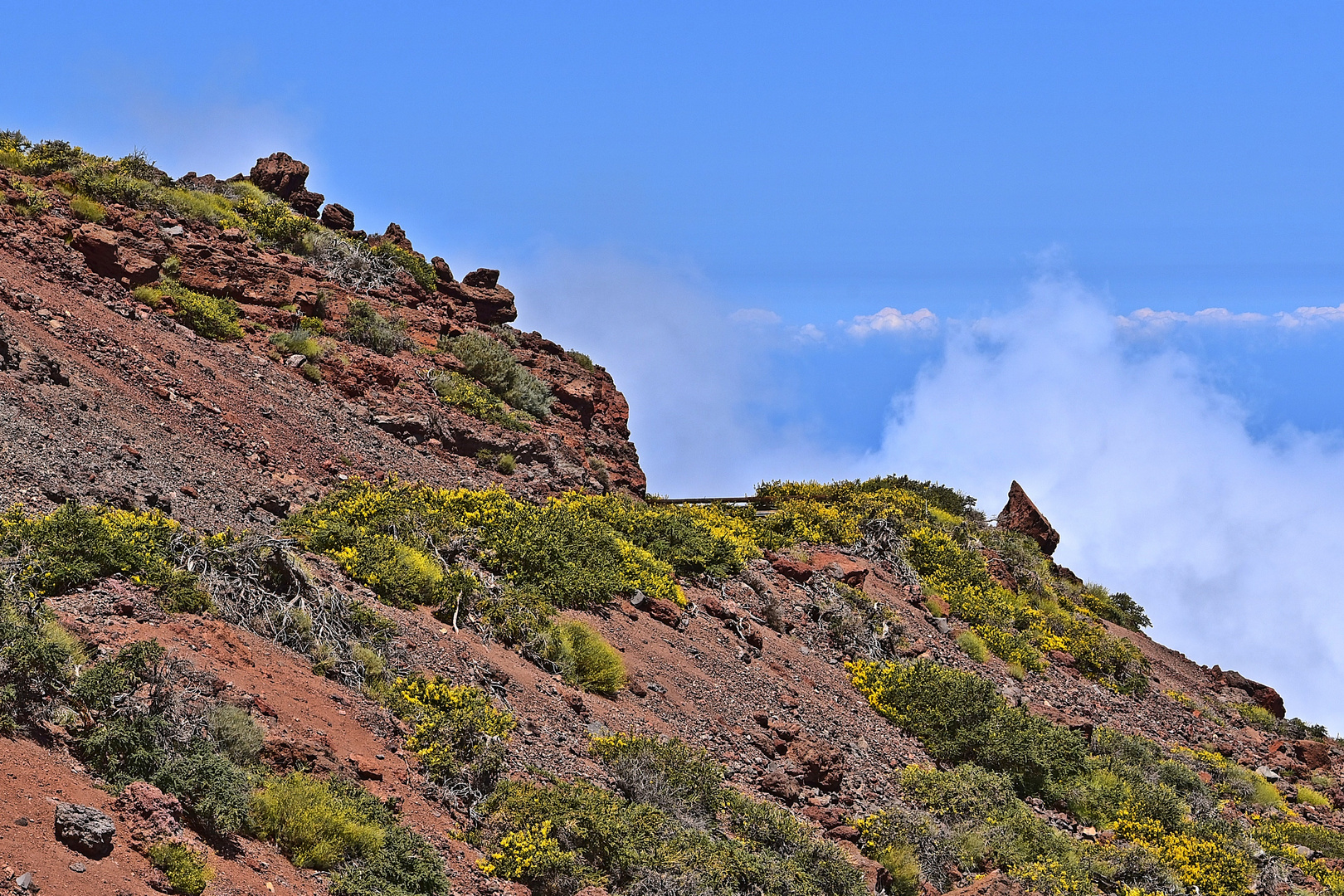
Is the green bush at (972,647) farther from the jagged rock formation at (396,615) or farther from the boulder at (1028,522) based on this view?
the boulder at (1028,522)

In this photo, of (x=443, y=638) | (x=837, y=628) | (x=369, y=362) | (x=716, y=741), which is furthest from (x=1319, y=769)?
(x=369, y=362)

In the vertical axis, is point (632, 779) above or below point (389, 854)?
above

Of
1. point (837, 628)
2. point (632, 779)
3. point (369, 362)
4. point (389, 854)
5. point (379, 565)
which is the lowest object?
point (389, 854)

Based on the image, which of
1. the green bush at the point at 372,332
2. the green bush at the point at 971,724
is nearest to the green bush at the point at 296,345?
the green bush at the point at 372,332

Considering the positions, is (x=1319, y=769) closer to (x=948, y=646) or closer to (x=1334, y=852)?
(x=1334, y=852)

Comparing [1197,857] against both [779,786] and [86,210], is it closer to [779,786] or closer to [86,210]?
[779,786]

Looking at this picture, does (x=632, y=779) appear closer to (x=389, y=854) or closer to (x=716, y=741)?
(x=716, y=741)

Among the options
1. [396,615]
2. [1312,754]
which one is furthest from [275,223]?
[1312,754]

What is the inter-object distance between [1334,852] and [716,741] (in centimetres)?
941

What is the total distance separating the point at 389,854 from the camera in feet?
22.7

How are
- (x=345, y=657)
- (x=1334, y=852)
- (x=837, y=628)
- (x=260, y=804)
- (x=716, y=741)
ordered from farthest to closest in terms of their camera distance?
(x=837, y=628) < (x=1334, y=852) < (x=716, y=741) < (x=345, y=657) < (x=260, y=804)

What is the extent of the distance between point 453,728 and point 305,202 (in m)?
17.8

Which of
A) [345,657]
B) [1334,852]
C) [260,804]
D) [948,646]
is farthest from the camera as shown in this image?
[948,646]

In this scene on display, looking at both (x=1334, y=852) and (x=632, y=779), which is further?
(x=1334, y=852)
